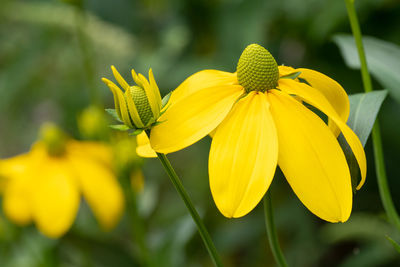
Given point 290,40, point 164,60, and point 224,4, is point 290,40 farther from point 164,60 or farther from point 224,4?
point 164,60

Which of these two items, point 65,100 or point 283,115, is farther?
point 65,100

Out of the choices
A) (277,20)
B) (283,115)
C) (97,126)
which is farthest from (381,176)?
(277,20)

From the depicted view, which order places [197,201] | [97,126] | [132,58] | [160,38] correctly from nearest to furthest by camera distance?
[97,126] → [197,201] → [132,58] → [160,38]

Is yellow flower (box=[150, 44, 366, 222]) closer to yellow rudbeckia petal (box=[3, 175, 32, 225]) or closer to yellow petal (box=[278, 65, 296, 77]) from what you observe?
yellow petal (box=[278, 65, 296, 77])

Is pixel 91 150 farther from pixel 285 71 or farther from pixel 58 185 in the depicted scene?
pixel 285 71

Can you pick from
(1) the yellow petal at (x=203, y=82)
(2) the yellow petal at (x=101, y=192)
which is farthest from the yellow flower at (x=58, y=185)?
(1) the yellow petal at (x=203, y=82)

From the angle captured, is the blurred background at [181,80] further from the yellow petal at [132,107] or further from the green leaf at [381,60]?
the yellow petal at [132,107]

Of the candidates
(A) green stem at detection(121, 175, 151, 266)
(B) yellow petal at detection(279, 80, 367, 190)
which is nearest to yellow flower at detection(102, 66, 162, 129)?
(B) yellow petal at detection(279, 80, 367, 190)
